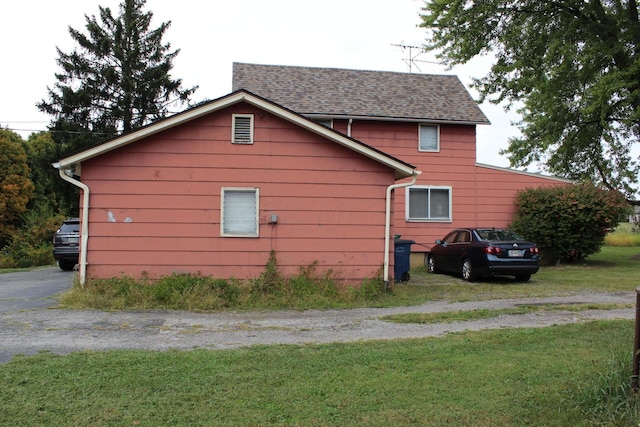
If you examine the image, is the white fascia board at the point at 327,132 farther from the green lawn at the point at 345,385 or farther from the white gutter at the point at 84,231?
the green lawn at the point at 345,385

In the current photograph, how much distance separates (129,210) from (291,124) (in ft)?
12.5

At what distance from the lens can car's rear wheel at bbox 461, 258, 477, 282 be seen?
13.8 m

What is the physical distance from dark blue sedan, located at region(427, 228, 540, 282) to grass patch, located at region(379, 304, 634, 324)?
3599mm

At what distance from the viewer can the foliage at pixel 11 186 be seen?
3644 cm

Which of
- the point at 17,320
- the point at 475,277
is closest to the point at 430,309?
the point at 475,277

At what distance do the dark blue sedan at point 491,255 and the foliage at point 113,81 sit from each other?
26.7 meters

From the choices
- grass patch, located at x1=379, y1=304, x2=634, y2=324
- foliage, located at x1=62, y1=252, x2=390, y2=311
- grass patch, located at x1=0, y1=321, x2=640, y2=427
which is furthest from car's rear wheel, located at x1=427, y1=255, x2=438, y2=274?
grass patch, located at x1=0, y1=321, x2=640, y2=427

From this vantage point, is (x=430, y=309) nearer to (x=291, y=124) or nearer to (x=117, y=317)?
(x=291, y=124)

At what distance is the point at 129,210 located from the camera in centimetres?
1061

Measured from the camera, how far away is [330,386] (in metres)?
4.88

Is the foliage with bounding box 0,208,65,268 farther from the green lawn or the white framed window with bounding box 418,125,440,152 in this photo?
the green lawn

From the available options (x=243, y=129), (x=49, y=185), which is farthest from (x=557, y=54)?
(x=49, y=185)

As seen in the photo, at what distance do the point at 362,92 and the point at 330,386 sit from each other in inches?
633

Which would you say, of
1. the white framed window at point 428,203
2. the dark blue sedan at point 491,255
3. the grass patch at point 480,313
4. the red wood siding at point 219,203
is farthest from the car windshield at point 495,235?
the grass patch at point 480,313
